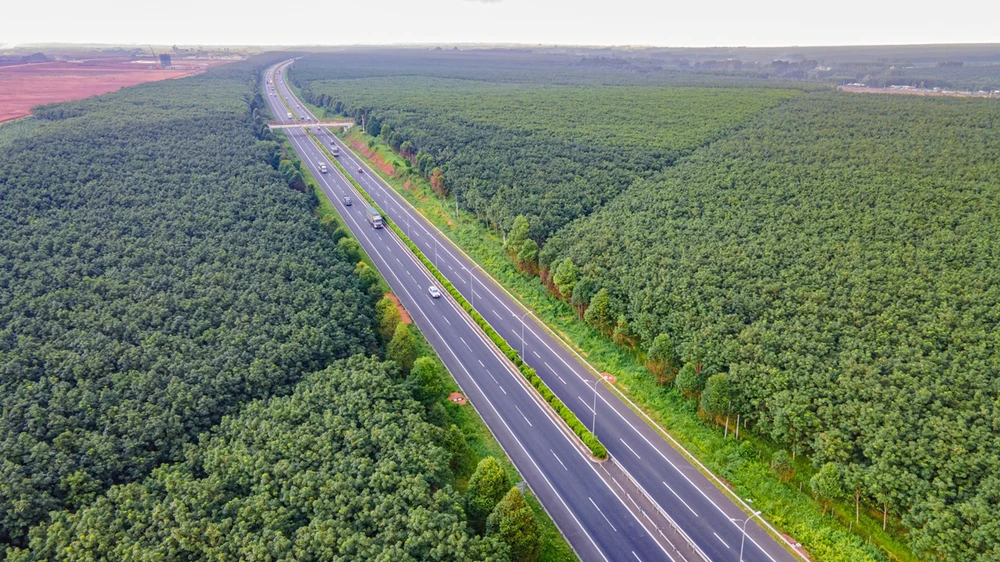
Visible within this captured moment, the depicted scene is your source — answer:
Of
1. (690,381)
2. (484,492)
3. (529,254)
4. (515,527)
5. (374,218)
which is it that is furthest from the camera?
(374,218)

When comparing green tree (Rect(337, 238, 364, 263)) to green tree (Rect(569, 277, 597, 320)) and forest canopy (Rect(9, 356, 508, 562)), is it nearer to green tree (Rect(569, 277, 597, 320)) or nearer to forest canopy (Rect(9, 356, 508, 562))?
green tree (Rect(569, 277, 597, 320))

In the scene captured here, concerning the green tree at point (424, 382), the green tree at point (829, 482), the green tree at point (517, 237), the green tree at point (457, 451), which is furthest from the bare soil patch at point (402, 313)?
the green tree at point (829, 482)

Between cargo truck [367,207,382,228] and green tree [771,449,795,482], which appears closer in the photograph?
green tree [771,449,795,482]

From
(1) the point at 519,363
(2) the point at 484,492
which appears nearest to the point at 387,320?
(1) the point at 519,363

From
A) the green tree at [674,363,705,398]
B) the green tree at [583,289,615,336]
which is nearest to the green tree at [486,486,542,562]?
the green tree at [674,363,705,398]

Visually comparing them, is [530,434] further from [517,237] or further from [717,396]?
[517,237]

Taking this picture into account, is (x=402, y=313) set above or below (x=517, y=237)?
below
